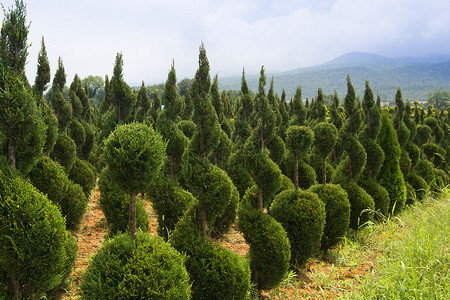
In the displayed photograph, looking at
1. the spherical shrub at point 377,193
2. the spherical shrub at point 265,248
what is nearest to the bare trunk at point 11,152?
the spherical shrub at point 265,248

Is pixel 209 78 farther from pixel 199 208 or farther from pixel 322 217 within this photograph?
pixel 322 217

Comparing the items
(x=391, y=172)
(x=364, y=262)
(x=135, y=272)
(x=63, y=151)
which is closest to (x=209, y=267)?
(x=135, y=272)

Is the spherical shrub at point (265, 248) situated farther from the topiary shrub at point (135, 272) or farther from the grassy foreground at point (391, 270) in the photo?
the topiary shrub at point (135, 272)

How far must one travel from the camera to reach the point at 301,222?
600cm

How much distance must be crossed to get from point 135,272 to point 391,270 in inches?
166

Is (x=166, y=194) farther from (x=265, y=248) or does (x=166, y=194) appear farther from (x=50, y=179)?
(x=265, y=248)

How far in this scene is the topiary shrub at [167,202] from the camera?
6539mm

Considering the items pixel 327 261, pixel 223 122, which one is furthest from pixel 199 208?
pixel 223 122

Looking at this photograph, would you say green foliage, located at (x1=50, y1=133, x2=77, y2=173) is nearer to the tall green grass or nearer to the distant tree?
the tall green grass

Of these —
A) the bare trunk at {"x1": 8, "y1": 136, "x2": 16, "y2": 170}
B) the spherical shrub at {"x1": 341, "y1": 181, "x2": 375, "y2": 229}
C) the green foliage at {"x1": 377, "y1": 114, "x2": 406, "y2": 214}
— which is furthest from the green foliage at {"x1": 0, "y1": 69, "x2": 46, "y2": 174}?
the green foliage at {"x1": 377, "y1": 114, "x2": 406, "y2": 214}

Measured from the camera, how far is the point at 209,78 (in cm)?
463

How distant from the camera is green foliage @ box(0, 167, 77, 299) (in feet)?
10.7

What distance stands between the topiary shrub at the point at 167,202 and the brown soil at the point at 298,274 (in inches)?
48.3

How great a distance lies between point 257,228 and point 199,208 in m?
1.36
